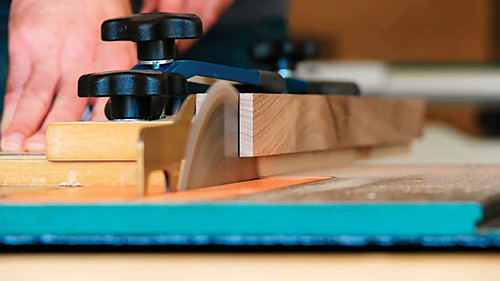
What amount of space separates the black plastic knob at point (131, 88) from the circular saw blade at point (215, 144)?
7 centimetres

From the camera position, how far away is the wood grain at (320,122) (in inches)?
32.3

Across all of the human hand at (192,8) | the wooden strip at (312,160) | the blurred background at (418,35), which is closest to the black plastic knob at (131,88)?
the wooden strip at (312,160)

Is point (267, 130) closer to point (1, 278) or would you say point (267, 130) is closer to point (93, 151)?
point (93, 151)

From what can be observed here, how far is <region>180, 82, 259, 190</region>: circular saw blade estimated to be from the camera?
2.32 feet

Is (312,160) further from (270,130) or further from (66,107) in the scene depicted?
(66,107)

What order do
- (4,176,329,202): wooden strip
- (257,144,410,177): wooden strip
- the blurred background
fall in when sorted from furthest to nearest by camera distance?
the blurred background
(257,144,410,177): wooden strip
(4,176,329,202): wooden strip

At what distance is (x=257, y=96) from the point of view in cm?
82

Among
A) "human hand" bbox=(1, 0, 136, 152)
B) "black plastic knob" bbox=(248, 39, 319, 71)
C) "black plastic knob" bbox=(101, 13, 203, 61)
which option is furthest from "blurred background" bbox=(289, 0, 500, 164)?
"black plastic knob" bbox=(101, 13, 203, 61)

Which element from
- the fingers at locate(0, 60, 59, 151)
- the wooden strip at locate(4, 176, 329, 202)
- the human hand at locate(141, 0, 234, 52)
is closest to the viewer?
the wooden strip at locate(4, 176, 329, 202)

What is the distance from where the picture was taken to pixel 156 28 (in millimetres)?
→ 867

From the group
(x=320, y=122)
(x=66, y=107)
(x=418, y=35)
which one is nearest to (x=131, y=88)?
(x=320, y=122)

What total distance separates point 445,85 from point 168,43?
8.37 ft

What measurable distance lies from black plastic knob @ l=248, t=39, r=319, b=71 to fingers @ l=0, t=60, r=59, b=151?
1.16 feet

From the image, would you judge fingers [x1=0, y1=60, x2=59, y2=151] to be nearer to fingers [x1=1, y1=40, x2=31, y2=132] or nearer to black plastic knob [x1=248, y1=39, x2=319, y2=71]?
fingers [x1=1, y1=40, x2=31, y2=132]
